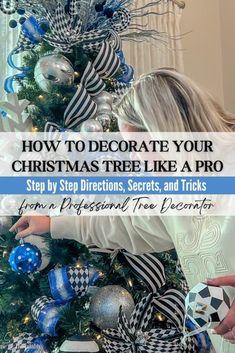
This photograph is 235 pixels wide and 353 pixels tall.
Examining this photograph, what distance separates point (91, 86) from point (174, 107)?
1.26ft

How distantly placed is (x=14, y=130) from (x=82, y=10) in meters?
→ 0.37

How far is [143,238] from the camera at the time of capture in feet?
3.83

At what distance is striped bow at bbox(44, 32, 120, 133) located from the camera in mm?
1272

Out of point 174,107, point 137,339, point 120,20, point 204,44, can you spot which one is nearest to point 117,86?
point 120,20

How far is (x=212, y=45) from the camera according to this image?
2.47m

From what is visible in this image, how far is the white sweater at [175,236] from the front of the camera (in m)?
0.94

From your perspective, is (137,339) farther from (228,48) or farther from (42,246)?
(228,48)

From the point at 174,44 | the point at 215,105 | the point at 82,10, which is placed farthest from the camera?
the point at 174,44

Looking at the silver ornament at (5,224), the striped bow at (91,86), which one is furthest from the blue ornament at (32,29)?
the silver ornament at (5,224)

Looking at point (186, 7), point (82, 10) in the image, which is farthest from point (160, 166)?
point (186, 7)

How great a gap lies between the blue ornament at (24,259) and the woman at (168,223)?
0.04 m

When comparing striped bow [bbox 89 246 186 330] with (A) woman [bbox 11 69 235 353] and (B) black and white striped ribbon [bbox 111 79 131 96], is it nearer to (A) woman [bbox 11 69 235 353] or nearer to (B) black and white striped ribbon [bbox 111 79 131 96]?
(A) woman [bbox 11 69 235 353]

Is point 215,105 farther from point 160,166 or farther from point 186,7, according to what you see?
point 186,7

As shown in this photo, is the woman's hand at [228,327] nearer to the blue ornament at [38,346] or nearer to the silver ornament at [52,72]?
the blue ornament at [38,346]
